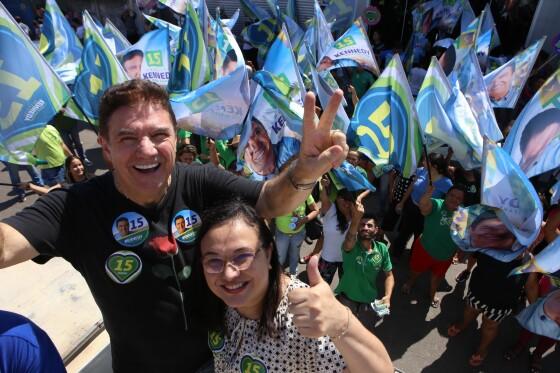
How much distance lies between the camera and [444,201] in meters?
3.68

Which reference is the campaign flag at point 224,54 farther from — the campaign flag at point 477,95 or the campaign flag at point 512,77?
the campaign flag at point 512,77

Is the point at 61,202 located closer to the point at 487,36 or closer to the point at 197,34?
the point at 197,34

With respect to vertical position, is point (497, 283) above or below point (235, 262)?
below

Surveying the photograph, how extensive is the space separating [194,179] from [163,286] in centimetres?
42

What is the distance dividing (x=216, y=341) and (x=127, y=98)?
96 centimetres

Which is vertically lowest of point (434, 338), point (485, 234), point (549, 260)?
point (434, 338)

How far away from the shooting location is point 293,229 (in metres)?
3.71

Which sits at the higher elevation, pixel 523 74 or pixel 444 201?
pixel 523 74

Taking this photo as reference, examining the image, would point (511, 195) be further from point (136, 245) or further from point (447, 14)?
point (447, 14)

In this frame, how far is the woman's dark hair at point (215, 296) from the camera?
1373 millimetres

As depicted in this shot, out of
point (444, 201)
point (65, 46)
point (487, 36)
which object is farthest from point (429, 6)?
point (65, 46)

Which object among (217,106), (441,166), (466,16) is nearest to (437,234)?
(441,166)

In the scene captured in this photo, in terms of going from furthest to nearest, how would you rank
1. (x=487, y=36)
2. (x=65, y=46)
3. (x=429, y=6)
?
(x=429, y=6) → (x=487, y=36) → (x=65, y=46)

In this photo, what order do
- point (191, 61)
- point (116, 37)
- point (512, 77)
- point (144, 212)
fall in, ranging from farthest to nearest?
point (116, 37)
point (512, 77)
point (191, 61)
point (144, 212)
